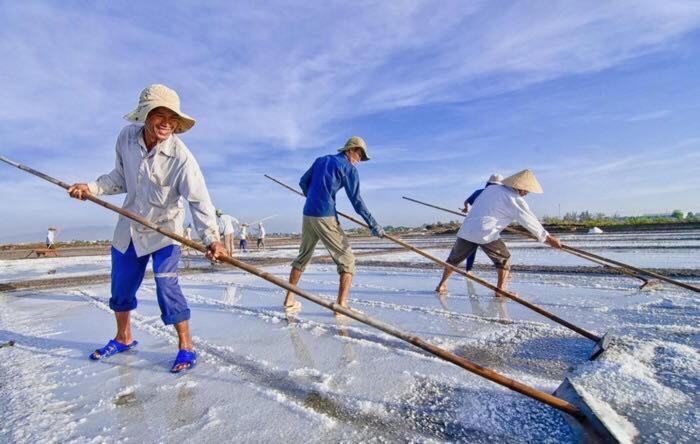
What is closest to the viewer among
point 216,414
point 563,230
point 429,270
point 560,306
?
point 216,414

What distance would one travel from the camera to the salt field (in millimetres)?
1623

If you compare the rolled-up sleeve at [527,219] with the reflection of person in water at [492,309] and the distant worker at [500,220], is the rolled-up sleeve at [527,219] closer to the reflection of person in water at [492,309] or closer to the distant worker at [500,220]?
the distant worker at [500,220]

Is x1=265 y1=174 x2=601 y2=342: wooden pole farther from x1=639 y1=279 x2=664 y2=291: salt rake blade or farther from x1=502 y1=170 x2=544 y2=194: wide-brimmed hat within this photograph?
x1=639 y1=279 x2=664 y2=291: salt rake blade

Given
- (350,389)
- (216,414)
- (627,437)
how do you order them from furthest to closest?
1. (350,389)
2. (216,414)
3. (627,437)

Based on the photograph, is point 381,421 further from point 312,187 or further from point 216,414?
point 312,187

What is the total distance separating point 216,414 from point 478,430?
114 cm

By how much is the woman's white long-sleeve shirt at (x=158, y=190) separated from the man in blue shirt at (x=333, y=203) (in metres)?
1.37

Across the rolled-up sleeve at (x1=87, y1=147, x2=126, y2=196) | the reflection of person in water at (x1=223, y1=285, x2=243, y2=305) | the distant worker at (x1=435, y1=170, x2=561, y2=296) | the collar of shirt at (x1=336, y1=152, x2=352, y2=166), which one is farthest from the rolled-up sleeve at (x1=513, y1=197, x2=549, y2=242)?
the rolled-up sleeve at (x1=87, y1=147, x2=126, y2=196)

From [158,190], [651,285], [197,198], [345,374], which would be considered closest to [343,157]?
[197,198]

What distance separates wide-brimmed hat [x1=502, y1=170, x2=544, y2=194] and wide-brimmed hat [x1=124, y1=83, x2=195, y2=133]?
3264mm

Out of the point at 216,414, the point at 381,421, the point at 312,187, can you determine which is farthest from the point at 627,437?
the point at 312,187

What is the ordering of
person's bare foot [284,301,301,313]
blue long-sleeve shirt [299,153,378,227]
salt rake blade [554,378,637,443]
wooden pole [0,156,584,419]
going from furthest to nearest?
person's bare foot [284,301,301,313], blue long-sleeve shirt [299,153,378,227], wooden pole [0,156,584,419], salt rake blade [554,378,637,443]

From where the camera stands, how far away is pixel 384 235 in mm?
4312

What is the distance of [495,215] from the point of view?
4.38 m
